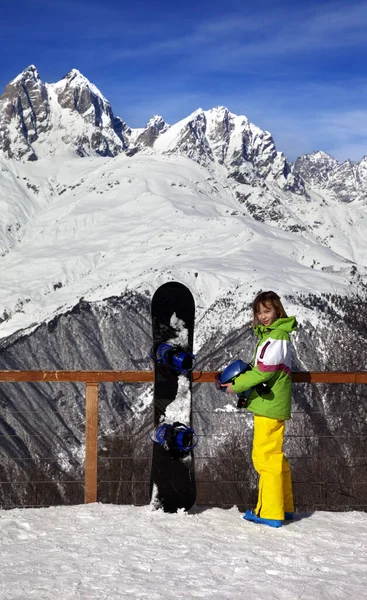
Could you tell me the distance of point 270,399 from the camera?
5.14 m

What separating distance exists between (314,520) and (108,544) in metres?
1.68

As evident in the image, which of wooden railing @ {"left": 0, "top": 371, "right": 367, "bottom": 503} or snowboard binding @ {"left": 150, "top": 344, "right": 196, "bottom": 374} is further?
wooden railing @ {"left": 0, "top": 371, "right": 367, "bottom": 503}

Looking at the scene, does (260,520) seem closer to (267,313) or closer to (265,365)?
(265,365)

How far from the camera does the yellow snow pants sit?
200 inches

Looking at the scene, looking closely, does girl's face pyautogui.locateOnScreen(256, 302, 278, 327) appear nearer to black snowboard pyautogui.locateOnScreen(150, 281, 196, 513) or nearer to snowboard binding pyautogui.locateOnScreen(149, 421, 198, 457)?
black snowboard pyautogui.locateOnScreen(150, 281, 196, 513)

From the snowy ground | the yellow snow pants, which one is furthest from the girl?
the snowy ground

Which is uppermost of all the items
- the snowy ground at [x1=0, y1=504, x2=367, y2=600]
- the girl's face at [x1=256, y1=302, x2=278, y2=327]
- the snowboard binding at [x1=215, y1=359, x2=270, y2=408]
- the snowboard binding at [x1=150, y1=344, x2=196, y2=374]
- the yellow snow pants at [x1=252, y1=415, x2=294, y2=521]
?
the girl's face at [x1=256, y1=302, x2=278, y2=327]

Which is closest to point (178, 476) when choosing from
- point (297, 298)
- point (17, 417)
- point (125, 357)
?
point (17, 417)

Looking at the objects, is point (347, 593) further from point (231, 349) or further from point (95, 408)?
point (231, 349)

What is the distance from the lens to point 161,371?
5.54 meters

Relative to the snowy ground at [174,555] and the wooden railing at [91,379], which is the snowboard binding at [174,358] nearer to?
the wooden railing at [91,379]

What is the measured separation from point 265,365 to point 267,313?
0.39 meters

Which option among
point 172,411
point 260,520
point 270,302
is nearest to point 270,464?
point 260,520

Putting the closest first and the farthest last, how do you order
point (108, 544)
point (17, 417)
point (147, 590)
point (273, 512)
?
point (147, 590), point (108, 544), point (273, 512), point (17, 417)
